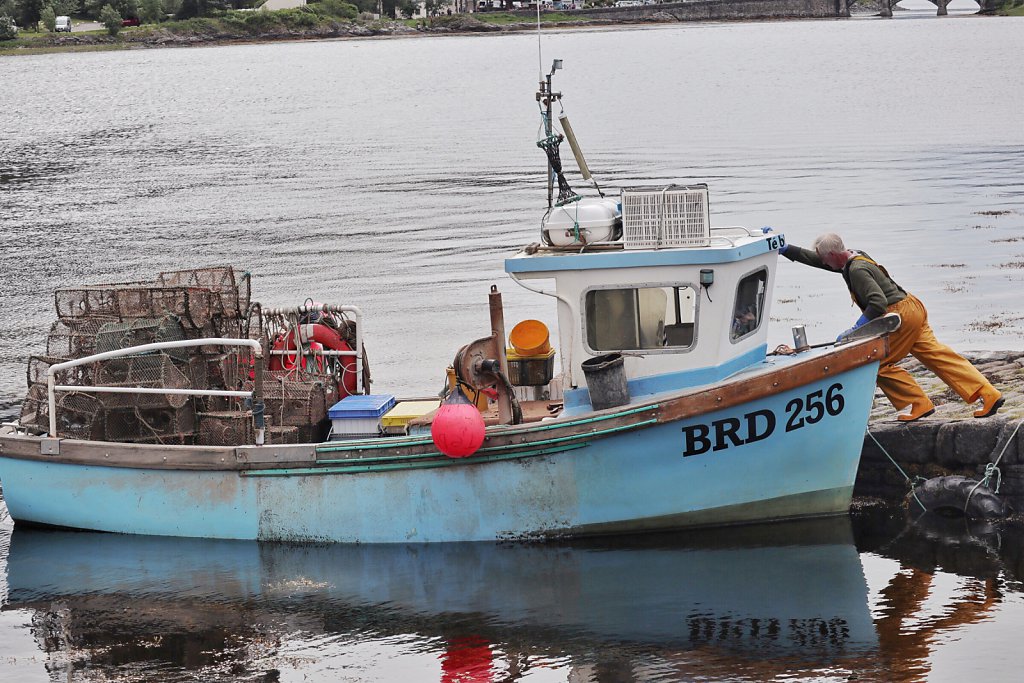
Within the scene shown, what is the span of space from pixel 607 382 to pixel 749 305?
145 cm

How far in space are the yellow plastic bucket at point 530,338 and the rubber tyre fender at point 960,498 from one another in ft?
11.8

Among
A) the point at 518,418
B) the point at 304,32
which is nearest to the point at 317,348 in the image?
the point at 518,418

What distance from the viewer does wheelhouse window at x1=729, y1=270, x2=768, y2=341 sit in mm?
11078

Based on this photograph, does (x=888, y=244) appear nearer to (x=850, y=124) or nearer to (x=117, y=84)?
(x=850, y=124)

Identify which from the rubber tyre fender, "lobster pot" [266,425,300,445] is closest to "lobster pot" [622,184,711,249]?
the rubber tyre fender

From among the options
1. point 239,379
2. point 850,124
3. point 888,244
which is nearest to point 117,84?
point 850,124

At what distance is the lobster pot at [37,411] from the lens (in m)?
12.5

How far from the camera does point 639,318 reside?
11078 millimetres

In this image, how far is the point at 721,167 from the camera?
129ft

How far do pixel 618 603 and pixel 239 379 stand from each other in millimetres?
4459

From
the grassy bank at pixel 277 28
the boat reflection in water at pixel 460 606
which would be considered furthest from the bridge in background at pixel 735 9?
the boat reflection in water at pixel 460 606

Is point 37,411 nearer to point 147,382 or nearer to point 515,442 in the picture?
point 147,382

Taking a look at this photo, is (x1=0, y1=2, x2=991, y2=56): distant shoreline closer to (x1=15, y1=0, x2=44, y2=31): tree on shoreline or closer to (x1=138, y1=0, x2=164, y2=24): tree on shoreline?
(x1=138, y1=0, x2=164, y2=24): tree on shoreline

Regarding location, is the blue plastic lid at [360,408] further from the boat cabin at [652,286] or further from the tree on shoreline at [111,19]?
the tree on shoreline at [111,19]
